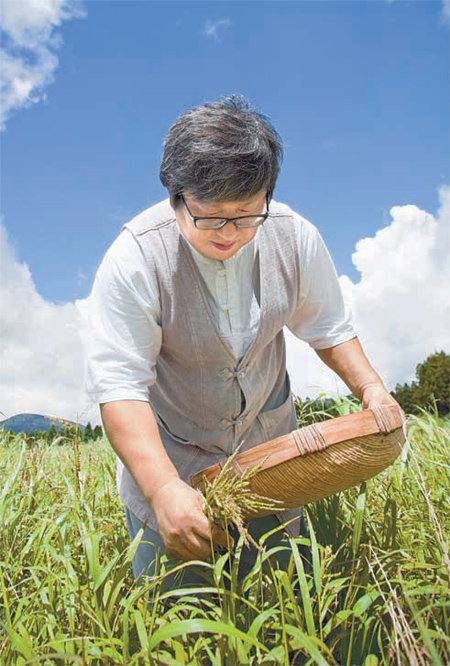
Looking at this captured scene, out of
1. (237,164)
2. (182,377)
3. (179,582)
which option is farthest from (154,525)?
(237,164)

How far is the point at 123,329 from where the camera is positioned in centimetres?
226

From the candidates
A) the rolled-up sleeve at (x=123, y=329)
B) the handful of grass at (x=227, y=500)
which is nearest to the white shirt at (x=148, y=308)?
the rolled-up sleeve at (x=123, y=329)

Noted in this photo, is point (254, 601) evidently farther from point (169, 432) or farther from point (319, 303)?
point (319, 303)

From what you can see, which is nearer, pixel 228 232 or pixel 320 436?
pixel 320 436

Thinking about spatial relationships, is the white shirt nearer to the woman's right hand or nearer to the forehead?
the forehead

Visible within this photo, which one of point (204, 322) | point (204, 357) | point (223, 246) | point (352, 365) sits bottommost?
point (352, 365)

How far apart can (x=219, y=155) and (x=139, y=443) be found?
3.15 ft

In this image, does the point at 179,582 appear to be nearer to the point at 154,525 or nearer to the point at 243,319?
the point at 154,525

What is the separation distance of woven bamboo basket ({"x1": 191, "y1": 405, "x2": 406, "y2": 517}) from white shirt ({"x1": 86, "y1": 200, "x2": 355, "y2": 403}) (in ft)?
1.55

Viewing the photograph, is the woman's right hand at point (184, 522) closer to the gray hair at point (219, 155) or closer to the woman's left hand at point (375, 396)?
the woman's left hand at point (375, 396)

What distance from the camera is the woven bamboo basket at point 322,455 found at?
1.91 metres

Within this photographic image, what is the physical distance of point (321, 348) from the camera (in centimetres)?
271

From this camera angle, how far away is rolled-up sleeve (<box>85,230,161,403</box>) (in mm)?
2193

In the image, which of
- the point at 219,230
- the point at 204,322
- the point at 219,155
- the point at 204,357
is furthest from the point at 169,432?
the point at 219,155
